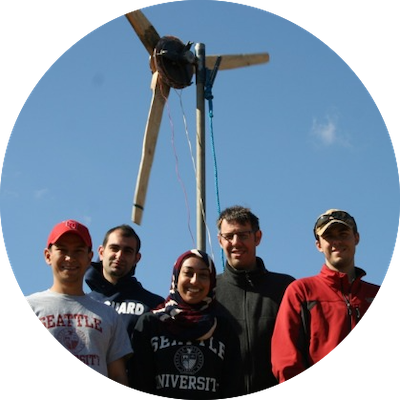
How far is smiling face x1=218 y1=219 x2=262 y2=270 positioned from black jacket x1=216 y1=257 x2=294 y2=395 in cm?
8

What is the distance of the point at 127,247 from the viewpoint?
17.6ft

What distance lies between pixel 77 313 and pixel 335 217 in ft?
7.31

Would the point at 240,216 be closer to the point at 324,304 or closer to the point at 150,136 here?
the point at 324,304

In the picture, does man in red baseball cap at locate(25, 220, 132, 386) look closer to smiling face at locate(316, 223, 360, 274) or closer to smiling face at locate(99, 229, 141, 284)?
smiling face at locate(99, 229, 141, 284)

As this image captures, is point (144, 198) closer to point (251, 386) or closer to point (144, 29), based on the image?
point (144, 29)

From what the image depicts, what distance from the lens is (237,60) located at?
976 centimetres

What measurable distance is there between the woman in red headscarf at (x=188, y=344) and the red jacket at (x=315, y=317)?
1.22ft

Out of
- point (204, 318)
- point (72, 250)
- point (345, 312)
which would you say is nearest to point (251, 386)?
point (204, 318)

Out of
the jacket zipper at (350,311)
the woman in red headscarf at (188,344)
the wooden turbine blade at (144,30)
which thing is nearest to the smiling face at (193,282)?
the woman in red headscarf at (188,344)

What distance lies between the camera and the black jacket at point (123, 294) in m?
5.16

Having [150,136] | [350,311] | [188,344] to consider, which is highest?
[150,136]

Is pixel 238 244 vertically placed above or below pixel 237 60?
below

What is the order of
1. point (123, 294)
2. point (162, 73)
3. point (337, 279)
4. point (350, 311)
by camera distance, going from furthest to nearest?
point (162, 73) → point (123, 294) → point (337, 279) → point (350, 311)

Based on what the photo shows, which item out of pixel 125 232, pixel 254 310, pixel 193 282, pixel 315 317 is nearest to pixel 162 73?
pixel 125 232
